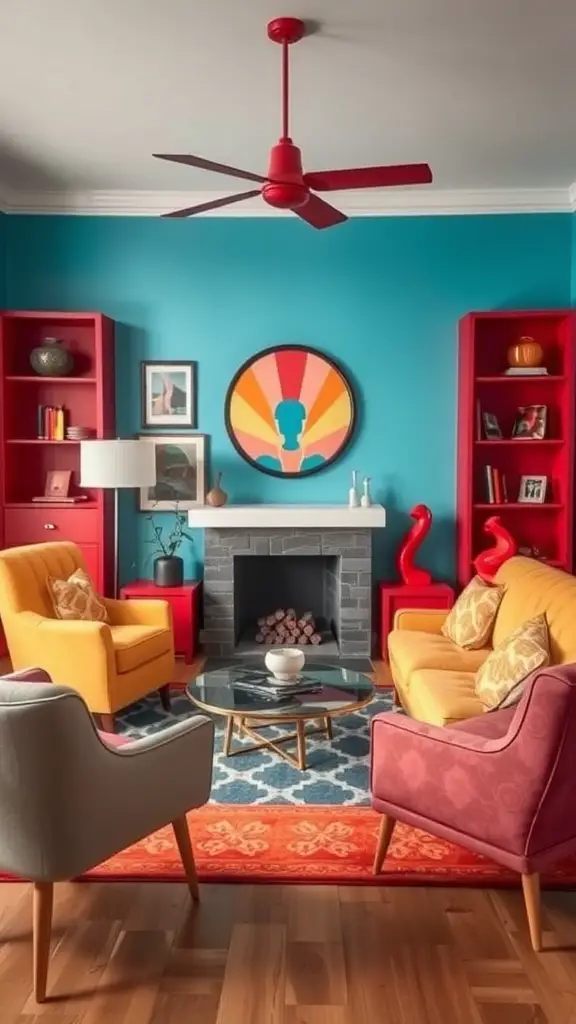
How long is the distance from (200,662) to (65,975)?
3082 millimetres

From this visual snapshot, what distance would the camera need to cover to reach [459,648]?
402cm

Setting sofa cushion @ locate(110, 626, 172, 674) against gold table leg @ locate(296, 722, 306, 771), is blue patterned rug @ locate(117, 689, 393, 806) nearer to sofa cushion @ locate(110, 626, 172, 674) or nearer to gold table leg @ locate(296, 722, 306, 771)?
gold table leg @ locate(296, 722, 306, 771)

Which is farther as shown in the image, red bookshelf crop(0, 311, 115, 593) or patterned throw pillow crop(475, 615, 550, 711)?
red bookshelf crop(0, 311, 115, 593)

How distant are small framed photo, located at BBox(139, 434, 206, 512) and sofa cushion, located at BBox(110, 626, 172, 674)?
4.88 ft

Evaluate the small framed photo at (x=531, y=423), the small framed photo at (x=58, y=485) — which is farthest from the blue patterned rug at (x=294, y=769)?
the small framed photo at (x=531, y=423)

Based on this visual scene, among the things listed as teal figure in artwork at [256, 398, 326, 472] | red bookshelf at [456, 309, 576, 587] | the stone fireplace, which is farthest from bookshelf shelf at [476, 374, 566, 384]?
teal figure in artwork at [256, 398, 326, 472]

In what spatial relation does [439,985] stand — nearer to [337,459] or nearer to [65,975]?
[65,975]

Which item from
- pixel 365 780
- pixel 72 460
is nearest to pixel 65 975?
pixel 365 780

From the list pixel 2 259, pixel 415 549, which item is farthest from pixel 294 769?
pixel 2 259

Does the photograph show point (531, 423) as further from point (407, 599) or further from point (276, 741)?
point (276, 741)

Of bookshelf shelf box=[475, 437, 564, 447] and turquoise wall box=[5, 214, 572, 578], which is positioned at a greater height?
turquoise wall box=[5, 214, 572, 578]

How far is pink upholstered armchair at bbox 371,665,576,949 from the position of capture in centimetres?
224

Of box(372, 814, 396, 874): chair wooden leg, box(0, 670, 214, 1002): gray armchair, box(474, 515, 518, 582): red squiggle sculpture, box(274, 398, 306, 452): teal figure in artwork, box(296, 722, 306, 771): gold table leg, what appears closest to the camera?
box(0, 670, 214, 1002): gray armchair

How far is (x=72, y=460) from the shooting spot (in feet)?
18.5
